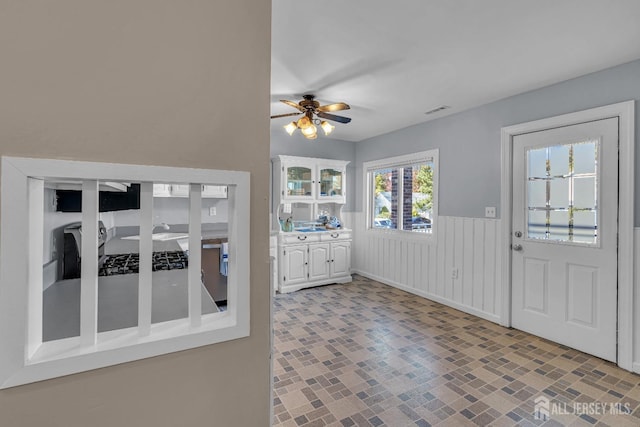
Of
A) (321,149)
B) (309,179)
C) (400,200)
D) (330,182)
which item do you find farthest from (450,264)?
(321,149)

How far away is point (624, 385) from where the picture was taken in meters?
2.04

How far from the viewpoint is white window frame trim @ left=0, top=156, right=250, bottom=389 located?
2.17 ft

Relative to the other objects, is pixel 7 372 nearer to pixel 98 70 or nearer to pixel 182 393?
pixel 182 393

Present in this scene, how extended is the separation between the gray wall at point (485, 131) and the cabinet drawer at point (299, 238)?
1.78 metres

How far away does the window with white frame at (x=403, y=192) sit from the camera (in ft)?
13.2

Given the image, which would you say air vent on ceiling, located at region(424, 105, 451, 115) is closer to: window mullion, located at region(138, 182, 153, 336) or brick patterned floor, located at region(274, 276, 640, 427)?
brick patterned floor, located at region(274, 276, 640, 427)

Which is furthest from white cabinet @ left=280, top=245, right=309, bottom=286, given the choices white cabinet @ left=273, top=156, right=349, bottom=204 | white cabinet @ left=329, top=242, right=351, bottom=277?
white cabinet @ left=273, top=156, right=349, bottom=204

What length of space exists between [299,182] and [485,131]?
8.32 feet

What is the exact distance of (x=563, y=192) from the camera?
2668 mm

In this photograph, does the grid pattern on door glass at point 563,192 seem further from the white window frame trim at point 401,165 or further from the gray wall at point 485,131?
the white window frame trim at point 401,165

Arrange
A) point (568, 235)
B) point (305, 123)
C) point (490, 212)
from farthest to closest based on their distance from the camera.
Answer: point (490, 212), point (305, 123), point (568, 235)

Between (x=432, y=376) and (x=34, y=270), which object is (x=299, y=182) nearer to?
(x=432, y=376)

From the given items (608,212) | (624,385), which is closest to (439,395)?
(624,385)

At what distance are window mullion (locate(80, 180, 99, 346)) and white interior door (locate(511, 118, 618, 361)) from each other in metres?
3.37
